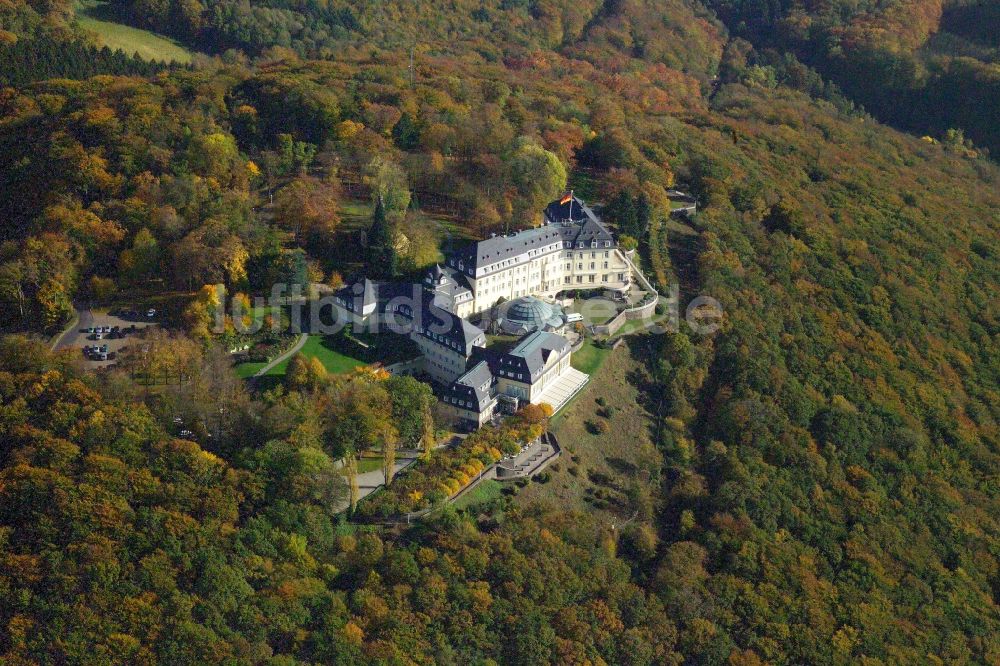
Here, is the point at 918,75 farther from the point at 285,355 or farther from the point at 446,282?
the point at 285,355

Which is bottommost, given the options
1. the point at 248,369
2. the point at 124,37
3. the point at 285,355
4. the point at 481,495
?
the point at 124,37

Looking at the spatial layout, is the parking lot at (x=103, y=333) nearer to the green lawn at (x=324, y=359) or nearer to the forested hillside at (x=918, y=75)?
the green lawn at (x=324, y=359)

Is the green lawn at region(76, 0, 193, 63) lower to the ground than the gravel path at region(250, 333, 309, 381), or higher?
lower

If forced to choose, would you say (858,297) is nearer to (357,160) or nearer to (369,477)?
(357,160)

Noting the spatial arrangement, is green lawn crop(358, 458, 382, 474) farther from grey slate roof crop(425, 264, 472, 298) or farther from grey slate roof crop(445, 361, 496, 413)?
grey slate roof crop(425, 264, 472, 298)

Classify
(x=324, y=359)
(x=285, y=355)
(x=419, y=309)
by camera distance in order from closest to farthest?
(x=324, y=359)
(x=285, y=355)
(x=419, y=309)

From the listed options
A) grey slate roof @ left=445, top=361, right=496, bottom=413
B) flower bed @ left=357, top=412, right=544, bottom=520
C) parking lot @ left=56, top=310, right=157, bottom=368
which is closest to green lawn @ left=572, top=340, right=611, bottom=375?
flower bed @ left=357, top=412, right=544, bottom=520

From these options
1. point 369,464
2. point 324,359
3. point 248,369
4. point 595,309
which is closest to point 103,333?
point 248,369
